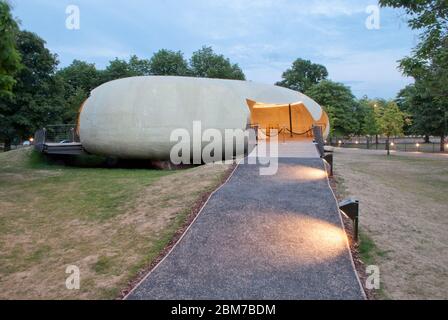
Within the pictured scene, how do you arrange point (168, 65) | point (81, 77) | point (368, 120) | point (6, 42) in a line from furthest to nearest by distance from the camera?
point (368, 120)
point (168, 65)
point (81, 77)
point (6, 42)

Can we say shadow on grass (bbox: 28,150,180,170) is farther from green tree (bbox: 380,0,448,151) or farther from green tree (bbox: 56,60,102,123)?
green tree (bbox: 56,60,102,123)

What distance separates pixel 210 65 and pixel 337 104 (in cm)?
1843

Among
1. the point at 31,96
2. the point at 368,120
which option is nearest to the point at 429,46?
the point at 31,96

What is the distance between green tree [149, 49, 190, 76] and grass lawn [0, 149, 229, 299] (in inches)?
1483

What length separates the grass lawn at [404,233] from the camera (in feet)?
20.0

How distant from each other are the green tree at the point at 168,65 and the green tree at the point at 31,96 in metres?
20.9

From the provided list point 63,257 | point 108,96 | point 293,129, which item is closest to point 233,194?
point 63,257

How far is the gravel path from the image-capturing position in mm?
5781

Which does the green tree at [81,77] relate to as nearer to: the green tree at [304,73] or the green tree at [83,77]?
the green tree at [83,77]

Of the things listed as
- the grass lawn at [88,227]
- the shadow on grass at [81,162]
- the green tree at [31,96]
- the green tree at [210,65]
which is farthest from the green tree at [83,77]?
the grass lawn at [88,227]

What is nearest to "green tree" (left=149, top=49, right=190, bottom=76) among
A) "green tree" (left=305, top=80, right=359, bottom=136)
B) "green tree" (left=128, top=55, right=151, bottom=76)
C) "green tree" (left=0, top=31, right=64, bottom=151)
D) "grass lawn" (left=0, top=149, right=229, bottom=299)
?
"green tree" (left=128, top=55, right=151, bottom=76)

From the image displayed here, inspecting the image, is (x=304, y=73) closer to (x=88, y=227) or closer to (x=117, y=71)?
(x=117, y=71)

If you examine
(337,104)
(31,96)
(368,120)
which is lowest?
(368,120)

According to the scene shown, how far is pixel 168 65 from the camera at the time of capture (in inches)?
2016
